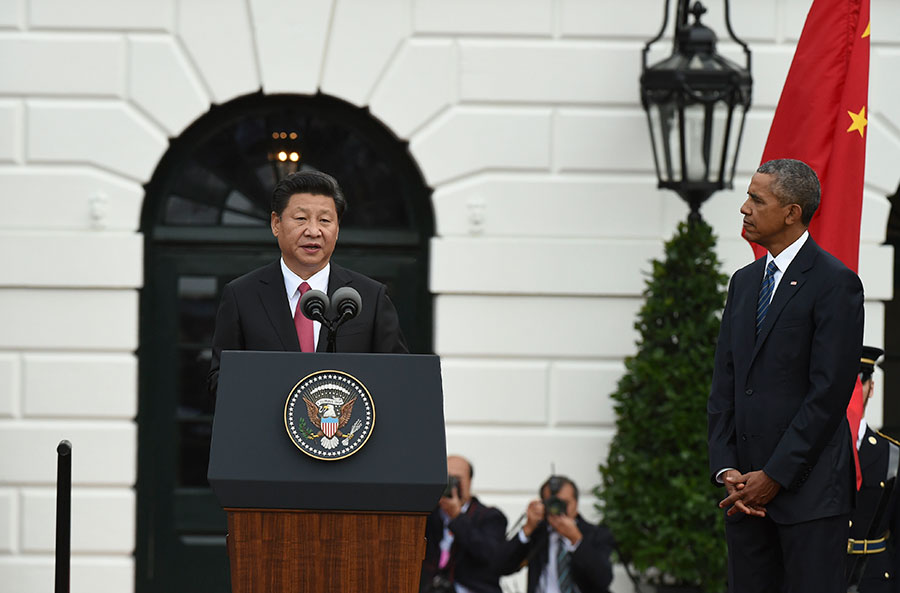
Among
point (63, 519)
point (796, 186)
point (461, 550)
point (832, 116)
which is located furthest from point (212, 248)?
point (796, 186)

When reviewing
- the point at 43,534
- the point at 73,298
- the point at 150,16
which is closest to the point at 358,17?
the point at 150,16

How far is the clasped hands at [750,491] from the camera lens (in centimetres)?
418

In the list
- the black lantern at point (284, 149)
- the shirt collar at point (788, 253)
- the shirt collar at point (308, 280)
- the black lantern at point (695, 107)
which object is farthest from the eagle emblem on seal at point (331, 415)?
the black lantern at point (284, 149)

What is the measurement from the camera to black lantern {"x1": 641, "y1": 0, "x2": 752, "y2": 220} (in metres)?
7.33

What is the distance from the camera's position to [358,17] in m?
7.98

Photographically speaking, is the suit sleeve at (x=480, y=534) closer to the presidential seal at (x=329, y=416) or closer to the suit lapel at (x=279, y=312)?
the suit lapel at (x=279, y=312)

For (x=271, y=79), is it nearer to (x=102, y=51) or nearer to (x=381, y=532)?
(x=102, y=51)

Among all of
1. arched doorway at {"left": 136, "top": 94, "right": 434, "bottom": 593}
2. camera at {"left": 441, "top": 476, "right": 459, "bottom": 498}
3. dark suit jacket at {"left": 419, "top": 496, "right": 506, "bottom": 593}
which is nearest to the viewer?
dark suit jacket at {"left": 419, "top": 496, "right": 506, "bottom": 593}

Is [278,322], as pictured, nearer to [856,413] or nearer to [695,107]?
[856,413]

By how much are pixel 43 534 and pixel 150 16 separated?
3.17 m

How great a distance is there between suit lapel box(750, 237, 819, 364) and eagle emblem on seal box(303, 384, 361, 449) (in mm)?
1519

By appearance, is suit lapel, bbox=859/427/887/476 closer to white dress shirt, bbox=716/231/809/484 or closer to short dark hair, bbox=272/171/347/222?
white dress shirt, bbox=716/231/809/484

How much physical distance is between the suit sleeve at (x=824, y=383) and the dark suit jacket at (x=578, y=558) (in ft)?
7.33

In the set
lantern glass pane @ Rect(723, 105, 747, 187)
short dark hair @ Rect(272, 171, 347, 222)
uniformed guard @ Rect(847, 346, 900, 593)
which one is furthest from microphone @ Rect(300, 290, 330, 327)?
lantern glass pane @ Rect(723, 105, 747, 187)
